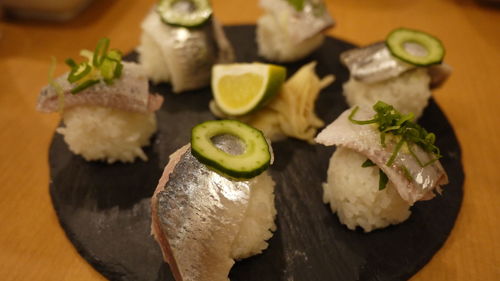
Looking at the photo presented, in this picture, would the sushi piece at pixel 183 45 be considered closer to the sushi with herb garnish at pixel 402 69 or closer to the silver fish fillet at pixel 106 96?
the silver fish fillet at pixel 106 96

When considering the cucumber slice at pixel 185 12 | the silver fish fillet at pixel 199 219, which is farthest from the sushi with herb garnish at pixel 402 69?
the silver fish fillet at pixel 199 219

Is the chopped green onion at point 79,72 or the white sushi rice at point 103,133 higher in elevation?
the chopped green onion at point 79,72

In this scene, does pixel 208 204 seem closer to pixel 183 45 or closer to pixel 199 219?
pixel 199 219

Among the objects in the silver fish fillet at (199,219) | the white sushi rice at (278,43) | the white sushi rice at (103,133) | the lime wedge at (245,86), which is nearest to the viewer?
the silver fish fillet at (199,219)

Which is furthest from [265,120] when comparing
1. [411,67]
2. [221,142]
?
[411,67]

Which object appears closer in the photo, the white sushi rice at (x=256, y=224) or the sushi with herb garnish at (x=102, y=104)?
the white sushi rice at (x=256, y=224)

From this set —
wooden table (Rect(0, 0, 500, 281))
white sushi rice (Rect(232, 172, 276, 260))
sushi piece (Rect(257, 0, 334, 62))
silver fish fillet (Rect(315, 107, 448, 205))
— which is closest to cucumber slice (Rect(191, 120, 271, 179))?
white sushi rice (Rect(232, 172, 276, 260))

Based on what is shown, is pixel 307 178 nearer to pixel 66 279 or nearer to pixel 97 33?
pixel 66 279
